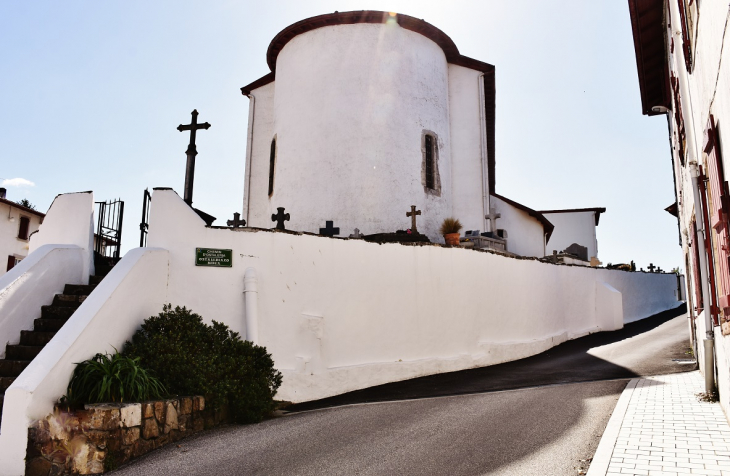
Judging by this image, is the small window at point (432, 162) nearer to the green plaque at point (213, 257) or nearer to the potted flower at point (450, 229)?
the potted flower at point (450, 229)

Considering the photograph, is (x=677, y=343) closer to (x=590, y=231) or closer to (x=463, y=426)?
(x=463, y=426)

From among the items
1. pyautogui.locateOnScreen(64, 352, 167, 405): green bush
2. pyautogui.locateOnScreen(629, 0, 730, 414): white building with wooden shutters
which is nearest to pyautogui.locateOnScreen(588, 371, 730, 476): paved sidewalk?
pyautogui.locateOnScreen(629, 0, 730, 414): white building with wooden shutters

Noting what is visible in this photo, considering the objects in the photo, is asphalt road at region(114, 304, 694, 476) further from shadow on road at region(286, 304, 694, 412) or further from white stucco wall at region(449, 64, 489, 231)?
white stucco wall at region(449, 64, 489, 231)

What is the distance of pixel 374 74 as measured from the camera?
17547 mm

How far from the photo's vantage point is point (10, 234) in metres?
29.8

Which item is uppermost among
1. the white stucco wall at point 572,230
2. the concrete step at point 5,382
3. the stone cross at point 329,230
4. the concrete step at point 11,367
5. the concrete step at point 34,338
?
the white stucco wall at point 572,230

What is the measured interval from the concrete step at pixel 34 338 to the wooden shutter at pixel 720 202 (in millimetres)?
8438

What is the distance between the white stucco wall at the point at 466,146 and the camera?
19531 millimetres

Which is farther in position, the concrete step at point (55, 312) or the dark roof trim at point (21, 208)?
the dark roof trim at point (21, 208)

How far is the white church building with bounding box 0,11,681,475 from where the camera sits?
8555 mm

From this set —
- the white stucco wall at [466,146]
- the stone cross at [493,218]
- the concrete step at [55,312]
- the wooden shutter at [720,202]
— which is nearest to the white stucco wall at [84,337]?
the concrete step at [55,312]

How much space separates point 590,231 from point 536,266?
22896 millimetres

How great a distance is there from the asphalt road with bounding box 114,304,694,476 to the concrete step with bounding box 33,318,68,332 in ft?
9.37

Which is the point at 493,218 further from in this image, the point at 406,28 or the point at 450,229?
the point at 406,28
